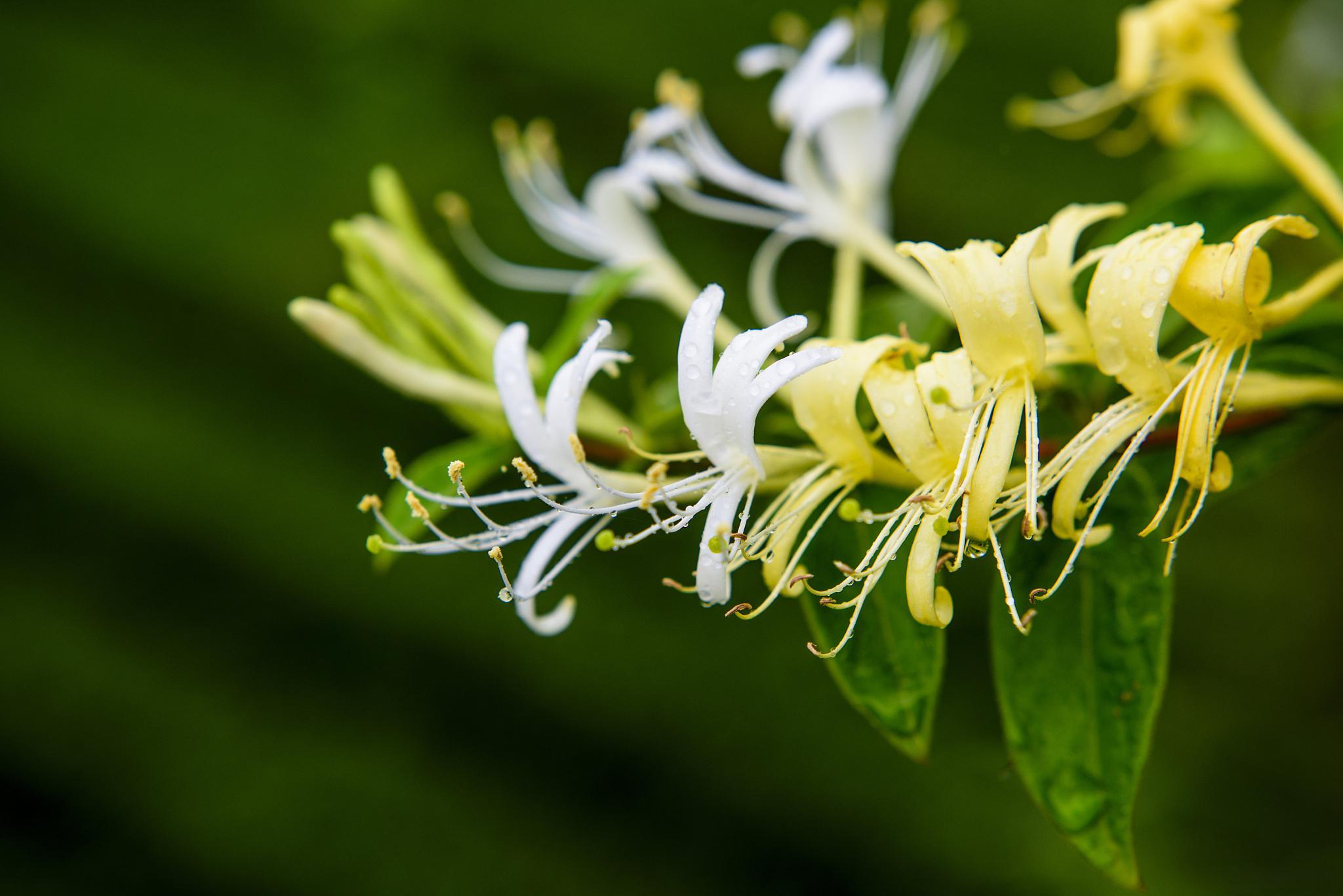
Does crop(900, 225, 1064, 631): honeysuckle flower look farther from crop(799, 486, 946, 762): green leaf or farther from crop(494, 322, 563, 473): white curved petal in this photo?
crop(494, 322, 563, 473): white curved petal

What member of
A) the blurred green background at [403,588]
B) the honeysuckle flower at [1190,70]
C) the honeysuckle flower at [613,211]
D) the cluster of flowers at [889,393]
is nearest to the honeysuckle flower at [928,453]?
the cluster of flowers at [889,393]

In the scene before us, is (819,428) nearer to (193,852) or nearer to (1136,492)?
(1136,492)

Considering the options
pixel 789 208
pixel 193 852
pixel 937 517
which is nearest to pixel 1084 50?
pixel 789 208

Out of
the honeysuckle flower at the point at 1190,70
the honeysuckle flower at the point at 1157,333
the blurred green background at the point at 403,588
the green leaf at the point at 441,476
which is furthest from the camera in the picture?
the blurred green background at the point at 403,588

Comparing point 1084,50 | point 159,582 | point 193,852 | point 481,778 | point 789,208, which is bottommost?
point 193,852

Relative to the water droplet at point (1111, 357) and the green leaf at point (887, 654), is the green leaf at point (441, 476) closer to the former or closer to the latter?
the green leaf at point (887, 654)

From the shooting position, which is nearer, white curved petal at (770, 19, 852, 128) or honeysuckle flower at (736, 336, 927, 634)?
honeysuckle flower at (736, 336, 927, 634)

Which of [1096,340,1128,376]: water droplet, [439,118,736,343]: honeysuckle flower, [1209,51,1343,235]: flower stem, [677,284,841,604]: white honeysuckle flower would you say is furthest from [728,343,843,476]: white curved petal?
[1209,51,1343,235]: flower stem
